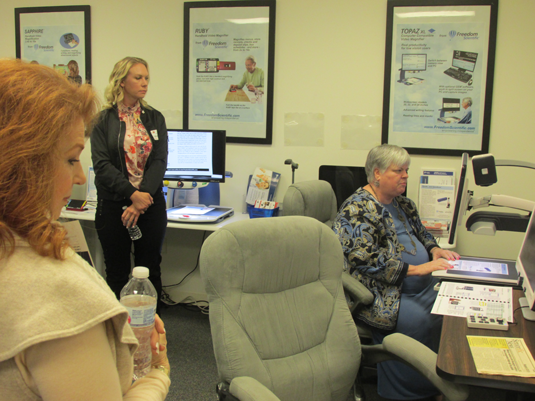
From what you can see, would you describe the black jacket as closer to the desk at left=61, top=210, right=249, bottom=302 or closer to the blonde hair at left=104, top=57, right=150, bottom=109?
the blonde hair at left=104, top=57, right=150, bottom=109

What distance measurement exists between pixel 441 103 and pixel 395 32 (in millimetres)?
567

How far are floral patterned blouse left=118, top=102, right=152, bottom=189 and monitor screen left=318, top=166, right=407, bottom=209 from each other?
1126mm

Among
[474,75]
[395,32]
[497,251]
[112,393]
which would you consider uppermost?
[395,32]

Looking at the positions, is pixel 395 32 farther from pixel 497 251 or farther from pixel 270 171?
pixel 497 251

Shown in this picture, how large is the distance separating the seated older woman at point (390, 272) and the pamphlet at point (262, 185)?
1.03m

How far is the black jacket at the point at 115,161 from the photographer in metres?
2.32

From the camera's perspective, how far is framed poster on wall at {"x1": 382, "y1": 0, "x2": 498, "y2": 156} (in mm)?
2850

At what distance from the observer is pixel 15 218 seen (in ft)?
2.00

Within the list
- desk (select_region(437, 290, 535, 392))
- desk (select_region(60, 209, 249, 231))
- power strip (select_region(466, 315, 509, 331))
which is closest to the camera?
desk (select_region(437, 290, 535, 392))

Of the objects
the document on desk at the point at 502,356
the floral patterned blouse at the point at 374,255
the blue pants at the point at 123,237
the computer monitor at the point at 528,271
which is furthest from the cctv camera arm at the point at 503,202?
the blue pants at the point at 123,237

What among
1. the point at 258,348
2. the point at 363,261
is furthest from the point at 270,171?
the point at 258,348

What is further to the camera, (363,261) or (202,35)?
(202,35)

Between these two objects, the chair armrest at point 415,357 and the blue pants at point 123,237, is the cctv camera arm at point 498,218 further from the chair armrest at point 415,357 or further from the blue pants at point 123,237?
the blue pants at point 123,237

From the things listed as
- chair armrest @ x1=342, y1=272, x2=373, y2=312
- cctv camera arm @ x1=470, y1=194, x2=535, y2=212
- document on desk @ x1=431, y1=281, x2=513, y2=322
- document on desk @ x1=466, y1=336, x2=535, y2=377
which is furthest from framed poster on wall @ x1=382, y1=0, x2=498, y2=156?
document on desk @ x1=466, y1=336, x2=535, y2=377
